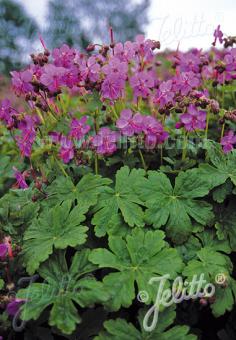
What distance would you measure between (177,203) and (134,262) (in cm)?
31

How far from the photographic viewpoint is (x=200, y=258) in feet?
5.11

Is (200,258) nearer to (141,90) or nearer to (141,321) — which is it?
(141,321)

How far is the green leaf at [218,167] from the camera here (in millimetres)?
1698

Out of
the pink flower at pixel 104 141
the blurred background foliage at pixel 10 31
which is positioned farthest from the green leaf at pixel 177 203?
the blurred background foliage at pixel 10 31

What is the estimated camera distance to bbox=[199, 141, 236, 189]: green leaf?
1698 mm

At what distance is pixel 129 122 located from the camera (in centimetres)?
177

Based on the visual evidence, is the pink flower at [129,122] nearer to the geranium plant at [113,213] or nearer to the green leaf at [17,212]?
the geranium plant at [113,213]

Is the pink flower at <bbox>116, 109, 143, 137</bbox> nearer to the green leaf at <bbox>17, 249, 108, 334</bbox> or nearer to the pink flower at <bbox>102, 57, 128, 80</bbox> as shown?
the pink flower at <bbox>102, 57, 128, 80</bbox>

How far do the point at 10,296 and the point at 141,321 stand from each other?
0.45 metres

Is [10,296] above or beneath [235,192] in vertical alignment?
beneath

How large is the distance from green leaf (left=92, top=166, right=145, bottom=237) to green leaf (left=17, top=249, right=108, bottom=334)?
0.51 ft

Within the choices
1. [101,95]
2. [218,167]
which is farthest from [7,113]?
[218,167]

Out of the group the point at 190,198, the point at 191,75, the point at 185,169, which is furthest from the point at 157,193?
the point at 191,75

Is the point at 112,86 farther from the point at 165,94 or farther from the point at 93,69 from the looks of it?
the point at 165,94
